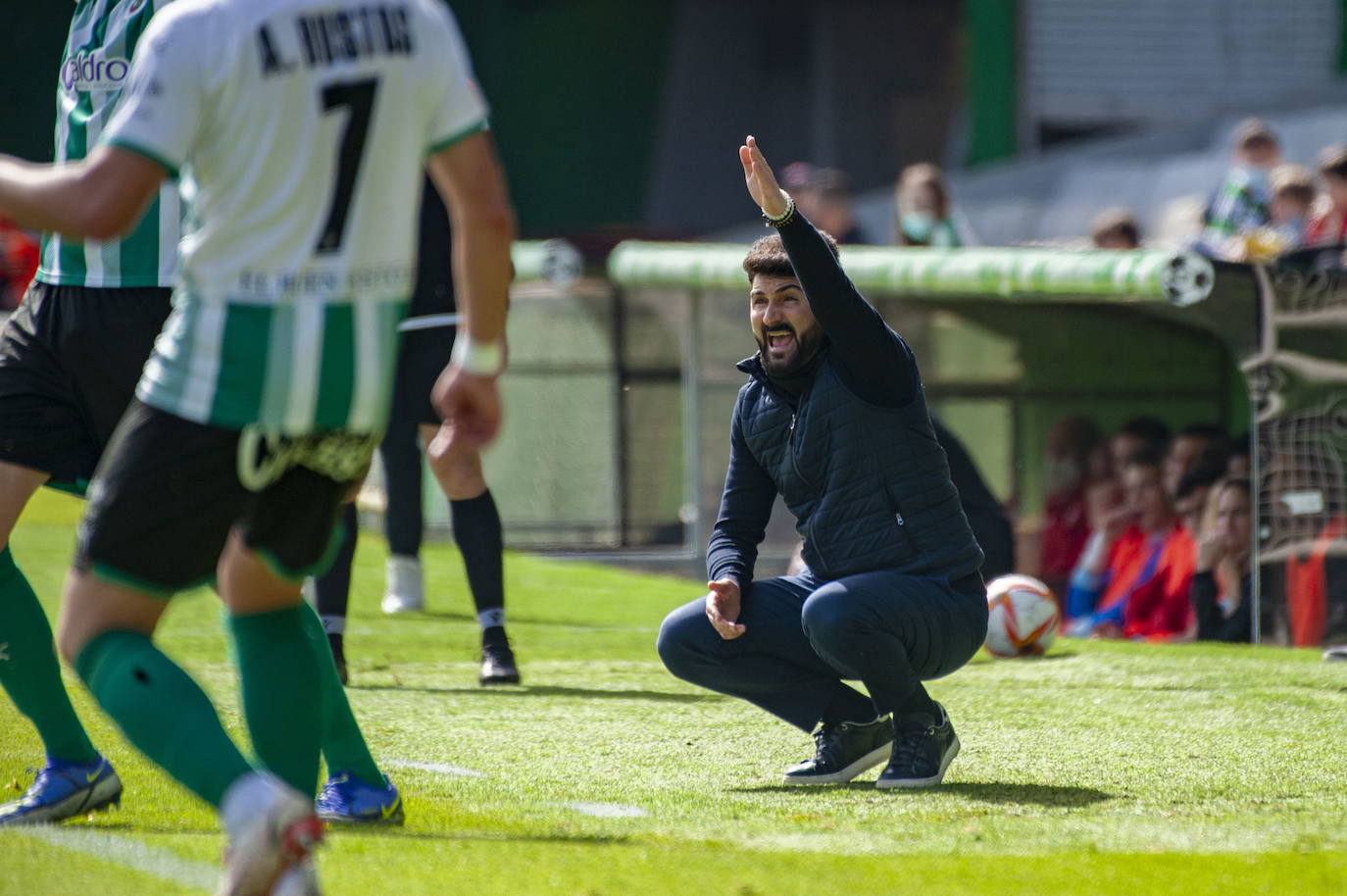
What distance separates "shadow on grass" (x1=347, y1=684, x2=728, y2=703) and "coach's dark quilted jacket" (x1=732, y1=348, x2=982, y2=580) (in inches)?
64.7

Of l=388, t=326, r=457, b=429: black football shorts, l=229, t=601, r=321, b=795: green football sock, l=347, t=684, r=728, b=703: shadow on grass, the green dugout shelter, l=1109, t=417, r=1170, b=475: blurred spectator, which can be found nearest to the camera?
l=229, t=601, r=321, b=795: green football sock

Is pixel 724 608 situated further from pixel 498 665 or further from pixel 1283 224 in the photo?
pixel 1283 224

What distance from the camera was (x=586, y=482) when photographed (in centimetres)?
1270

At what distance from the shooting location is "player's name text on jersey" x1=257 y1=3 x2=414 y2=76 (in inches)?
124

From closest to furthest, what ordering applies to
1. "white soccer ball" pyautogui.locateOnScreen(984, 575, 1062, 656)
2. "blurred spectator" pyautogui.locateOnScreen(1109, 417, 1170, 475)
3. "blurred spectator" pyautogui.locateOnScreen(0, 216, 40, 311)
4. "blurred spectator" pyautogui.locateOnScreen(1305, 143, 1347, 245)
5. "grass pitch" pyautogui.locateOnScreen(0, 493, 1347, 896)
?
1. "grass pitch" pyautogui.locateOnScreen(0, 493, 1347, 896)
2. "white soccer ball" pyautogui.locateOnScreen(984, 575, 1062, 656)
3. "blurred spectator" pyautogui.locateOnScreen(1305, 143, 1347, 245)
4. "blurred spectator" pyautogui.locateOnScreen(1109, 417, 1170, 475)
5. "blurred spectator" pyautogui.locateOnScreen(0, 216, 40, 311)

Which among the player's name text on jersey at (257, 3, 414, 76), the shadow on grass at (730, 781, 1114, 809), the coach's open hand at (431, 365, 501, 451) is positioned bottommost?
the shadow on grass at (730, 781, 1114, 809)

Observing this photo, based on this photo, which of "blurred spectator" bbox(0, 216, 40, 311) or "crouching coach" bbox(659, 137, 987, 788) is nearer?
"crouching coach" bbox(659, 137, 987, 788)

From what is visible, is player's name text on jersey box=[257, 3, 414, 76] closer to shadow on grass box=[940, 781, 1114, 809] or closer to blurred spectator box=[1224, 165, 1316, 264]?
shadow on grass box=[940, 781, 1114, 809]

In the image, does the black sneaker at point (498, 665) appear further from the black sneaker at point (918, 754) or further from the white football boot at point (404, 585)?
the white football boot at point (404, 585)

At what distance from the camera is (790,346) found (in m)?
4.86

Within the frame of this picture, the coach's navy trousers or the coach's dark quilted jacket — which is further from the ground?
the coach's dark quilted jacket

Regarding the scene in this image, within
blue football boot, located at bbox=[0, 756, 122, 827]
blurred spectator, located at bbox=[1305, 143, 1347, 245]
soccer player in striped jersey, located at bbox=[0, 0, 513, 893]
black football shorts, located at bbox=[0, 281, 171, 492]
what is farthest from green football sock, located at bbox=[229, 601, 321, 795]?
blurred spectator, located at bbox=[1305, 143, 1347, 245]

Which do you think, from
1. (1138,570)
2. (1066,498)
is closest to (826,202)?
(1066,498)

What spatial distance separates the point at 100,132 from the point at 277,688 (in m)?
1.56
